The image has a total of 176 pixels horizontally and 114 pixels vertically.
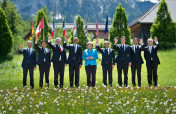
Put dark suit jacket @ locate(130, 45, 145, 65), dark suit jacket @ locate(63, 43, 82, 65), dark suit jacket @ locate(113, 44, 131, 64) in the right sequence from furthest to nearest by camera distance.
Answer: dark suit jacket @ locate(130, 45, 145, 65) → dark suit jacket @ locate(113, 44, 131, 64) → dark suit jacket @ locate(63, 43, 82, 65)

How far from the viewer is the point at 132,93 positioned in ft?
26.7

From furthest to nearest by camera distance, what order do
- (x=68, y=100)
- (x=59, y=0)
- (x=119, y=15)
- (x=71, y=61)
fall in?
(x=59, y=0), (x=119, y=15), (x=71, y=61), (x=68, y=100)

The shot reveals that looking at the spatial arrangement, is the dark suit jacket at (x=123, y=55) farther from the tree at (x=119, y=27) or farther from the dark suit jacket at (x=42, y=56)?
the tree at (x=119, y=27)

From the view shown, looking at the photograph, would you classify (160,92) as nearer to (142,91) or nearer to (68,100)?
(142,91)

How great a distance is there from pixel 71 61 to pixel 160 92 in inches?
163

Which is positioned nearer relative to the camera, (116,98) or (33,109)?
(33,109)

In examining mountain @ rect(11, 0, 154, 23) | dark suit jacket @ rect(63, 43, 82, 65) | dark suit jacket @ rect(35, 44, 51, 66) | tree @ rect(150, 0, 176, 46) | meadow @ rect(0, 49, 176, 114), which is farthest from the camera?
mountain @ rect(11, 0, 154, 23)

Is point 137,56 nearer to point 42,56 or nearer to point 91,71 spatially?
point 91,71

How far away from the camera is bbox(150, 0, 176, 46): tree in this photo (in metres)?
26.0

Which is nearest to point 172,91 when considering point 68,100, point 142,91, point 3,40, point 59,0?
point 142,91

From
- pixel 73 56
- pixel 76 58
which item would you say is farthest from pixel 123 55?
pixel 73 56

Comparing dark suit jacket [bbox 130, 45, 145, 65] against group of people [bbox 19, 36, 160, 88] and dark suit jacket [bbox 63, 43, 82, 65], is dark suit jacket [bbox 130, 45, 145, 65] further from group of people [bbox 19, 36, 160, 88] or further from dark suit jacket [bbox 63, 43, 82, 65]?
dark suit jacket [bbox 63, 43, 82, 65]

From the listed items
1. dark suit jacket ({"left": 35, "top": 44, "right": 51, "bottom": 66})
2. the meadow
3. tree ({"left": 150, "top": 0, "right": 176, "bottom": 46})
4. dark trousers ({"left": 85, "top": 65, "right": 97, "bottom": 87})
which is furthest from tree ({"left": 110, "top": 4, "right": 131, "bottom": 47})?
the meadow

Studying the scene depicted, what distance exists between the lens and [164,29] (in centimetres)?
2633
